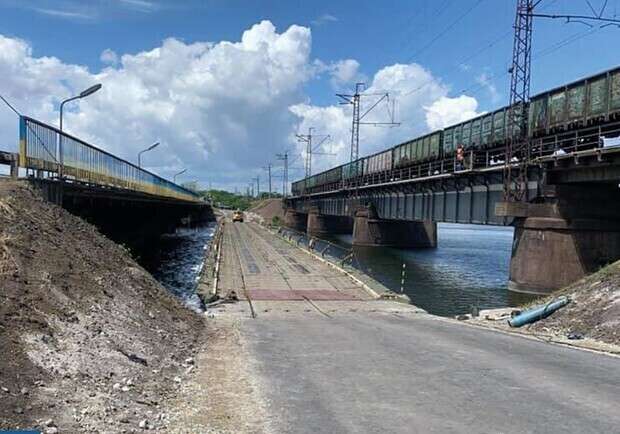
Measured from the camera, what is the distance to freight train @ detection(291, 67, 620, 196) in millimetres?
31125

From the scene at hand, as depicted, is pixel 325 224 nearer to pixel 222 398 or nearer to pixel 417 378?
pixel 417 378

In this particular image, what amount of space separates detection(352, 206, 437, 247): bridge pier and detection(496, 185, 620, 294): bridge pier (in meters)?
42.8

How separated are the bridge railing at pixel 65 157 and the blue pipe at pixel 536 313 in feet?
49.4

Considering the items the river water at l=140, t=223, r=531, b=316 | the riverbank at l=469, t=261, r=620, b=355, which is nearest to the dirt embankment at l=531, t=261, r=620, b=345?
the riverbank at l=469, t=261, r=620, b=355

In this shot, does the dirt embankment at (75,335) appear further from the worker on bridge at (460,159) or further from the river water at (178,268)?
the worker on bridge at (460,159)

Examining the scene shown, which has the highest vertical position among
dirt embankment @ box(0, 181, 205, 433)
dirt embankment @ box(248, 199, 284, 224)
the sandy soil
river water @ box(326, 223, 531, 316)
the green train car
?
the green train car

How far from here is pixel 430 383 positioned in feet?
33.4

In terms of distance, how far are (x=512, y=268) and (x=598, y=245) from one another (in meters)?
4.81

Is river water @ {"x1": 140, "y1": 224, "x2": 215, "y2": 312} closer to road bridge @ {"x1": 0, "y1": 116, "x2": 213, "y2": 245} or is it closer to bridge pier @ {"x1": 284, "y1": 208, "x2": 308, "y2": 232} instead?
road bridge @ {"x1": 0, "y1": 116, "x2": 213, "y2": 245}

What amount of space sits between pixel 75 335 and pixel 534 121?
3334 centimetres

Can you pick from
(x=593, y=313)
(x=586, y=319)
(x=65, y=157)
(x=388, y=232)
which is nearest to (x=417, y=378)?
(x=586, y=319)

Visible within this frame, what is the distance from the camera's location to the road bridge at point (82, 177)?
1962cm

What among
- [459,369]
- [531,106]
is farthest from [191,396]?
[531,106]

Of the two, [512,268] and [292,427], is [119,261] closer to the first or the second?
[292,427]
